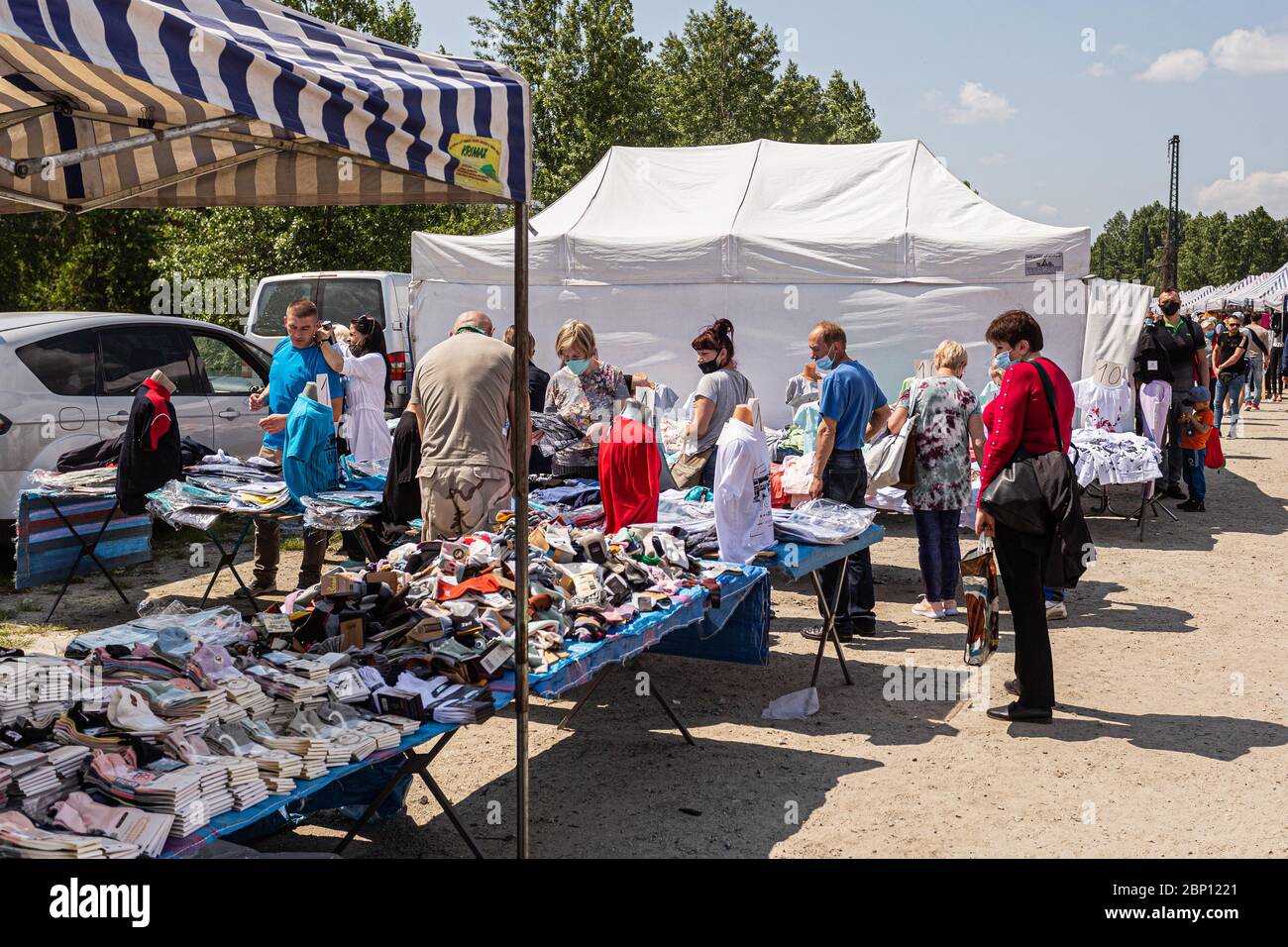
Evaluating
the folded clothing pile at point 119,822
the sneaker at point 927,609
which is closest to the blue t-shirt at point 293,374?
the sneaker at point 927,609

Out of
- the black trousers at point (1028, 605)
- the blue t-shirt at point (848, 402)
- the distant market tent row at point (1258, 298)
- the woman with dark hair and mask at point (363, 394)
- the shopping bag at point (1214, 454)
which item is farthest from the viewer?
the distant market tent row at point (1258, 298)

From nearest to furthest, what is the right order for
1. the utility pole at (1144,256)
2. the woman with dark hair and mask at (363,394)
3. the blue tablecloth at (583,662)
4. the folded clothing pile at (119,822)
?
1. the folded clothing pile at (119,822)
2. the blue tablecloth at (583,662)
3. the woman with dark hair and mask at (363,394)
4. the utility pole at (1144,256)

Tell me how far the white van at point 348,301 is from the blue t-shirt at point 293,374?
5804 mm

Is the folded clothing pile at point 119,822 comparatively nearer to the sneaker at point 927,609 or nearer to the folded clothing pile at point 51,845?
the folded clothing pile at point 51,845

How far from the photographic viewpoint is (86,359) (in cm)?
811

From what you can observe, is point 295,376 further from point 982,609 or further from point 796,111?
point 796,111

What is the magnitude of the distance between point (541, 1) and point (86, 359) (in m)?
23.6

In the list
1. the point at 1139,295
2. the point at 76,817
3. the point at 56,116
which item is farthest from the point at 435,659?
the point at 1139,295

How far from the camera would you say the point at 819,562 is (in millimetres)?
5766

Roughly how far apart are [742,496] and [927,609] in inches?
97.5

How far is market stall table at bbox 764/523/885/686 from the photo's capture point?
18.2 feet

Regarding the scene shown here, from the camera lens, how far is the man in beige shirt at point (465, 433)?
5.62 meters

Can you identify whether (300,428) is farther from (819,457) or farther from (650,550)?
(819,457)

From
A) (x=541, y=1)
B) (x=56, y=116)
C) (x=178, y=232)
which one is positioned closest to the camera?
(x=56, y=116)
